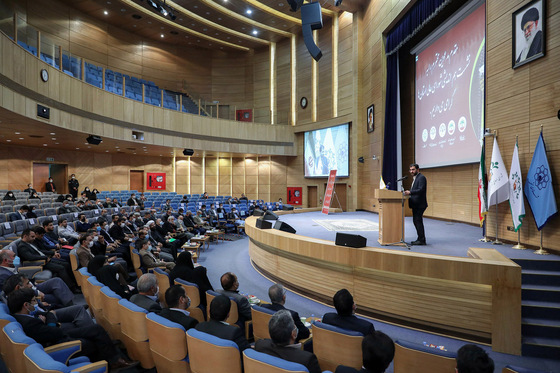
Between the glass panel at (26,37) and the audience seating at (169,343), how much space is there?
26.7 feet

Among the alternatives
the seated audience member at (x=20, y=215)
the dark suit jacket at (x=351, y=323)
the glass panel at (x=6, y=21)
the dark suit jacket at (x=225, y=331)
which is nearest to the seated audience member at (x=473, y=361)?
the dark suit jacket at (x=351, y=323)

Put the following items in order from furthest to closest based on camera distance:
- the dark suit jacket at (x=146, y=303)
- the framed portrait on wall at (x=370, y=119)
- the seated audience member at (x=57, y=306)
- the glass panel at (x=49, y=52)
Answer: the framed portrait on wall at (x=370, y=119)
the glass panel at (x=49, y=52)
the dark suit jacket at (x=146, y=303)
the seated audience member at (x=57, y=306)

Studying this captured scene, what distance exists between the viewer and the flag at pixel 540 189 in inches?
159

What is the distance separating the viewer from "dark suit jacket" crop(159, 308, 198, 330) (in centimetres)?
242

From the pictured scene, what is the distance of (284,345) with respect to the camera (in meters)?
1.93

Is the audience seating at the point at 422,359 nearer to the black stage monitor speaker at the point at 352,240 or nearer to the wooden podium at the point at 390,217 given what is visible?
the black stage monitor speaker at the point at 352,240

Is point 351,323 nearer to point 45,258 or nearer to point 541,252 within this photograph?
point 541,252

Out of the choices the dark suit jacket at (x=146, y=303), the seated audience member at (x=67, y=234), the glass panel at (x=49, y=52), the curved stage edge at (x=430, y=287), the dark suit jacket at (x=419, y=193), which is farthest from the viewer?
the glass panel at (x=49, y=52)

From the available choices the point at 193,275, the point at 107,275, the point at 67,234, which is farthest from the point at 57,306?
the point at 67,234

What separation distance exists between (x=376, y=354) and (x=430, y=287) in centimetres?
245

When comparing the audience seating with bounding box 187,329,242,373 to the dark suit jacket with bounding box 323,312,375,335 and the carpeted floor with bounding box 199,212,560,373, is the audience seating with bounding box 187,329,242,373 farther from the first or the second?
the carpeted floor with bounding box 199,212,560,373

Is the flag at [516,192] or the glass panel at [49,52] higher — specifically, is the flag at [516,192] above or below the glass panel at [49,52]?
below

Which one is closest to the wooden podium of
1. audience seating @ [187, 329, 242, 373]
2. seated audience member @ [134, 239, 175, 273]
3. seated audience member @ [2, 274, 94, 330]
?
audience seating @ [187, 329, 242, 373]

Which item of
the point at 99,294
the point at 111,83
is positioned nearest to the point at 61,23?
the point at 111,83
